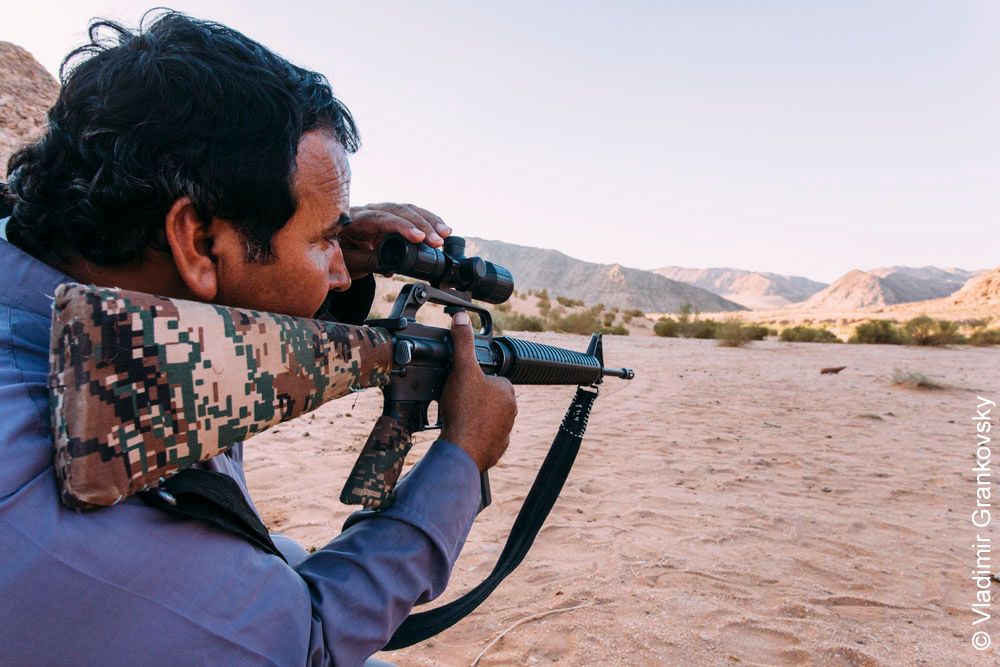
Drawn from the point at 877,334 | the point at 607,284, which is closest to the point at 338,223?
the point at 877,334

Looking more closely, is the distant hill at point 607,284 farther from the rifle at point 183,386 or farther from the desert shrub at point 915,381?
the rifle at point 183,386

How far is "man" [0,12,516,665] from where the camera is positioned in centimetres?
74

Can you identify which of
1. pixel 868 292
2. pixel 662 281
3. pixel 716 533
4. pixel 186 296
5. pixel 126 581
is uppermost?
pixel 662 281

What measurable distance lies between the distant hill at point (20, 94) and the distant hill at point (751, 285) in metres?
91.7

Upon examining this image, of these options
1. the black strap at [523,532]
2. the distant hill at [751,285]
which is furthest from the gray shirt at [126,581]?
the distant hill at [751,285]

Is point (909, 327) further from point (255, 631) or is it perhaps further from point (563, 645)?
point (255, 631)

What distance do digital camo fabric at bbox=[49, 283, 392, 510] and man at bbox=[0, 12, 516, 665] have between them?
61 millimetres

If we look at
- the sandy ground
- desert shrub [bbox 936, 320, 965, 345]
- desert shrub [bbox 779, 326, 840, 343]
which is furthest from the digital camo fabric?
desert shrub [bbox 936, 320, 965, 345]

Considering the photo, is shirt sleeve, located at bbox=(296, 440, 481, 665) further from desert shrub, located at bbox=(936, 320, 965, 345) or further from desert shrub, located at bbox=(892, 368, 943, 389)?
desert shrub, located at bbox=(936, 320, 965, 345)

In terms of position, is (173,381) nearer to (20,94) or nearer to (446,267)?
(446,267)

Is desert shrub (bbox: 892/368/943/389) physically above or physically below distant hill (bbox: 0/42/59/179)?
below

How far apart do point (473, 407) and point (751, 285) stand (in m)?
121

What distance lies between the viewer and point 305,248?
1312 mm

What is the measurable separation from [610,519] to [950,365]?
1247 cm
